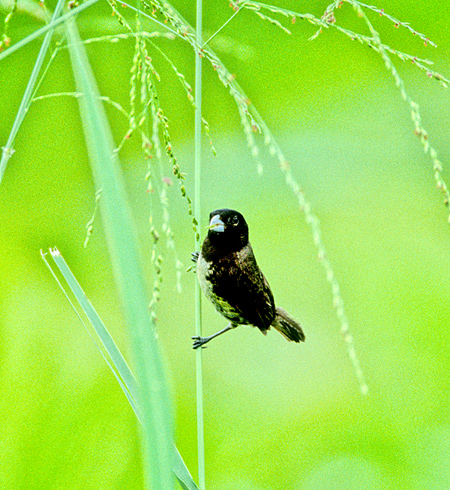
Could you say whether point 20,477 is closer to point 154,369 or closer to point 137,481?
point 137,481

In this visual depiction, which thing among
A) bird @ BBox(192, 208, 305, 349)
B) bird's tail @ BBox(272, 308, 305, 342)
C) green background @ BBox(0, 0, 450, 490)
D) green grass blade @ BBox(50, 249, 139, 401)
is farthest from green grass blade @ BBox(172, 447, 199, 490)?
green background @ BBox(0, 0, 450, 490)

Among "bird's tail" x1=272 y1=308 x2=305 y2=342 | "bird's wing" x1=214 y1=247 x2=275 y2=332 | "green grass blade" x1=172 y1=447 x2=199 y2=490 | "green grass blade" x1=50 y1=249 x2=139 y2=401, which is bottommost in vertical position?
"green grass blade" x1=172 y1=447 x2=199 y2=490

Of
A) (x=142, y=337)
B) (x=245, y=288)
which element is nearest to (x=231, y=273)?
(x=245, y=288)

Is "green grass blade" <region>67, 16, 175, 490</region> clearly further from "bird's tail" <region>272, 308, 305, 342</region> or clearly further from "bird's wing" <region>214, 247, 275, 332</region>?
"bird's tail" <region>272, 308, 305, 342</region>

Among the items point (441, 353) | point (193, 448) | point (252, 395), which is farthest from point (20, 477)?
point (441, 353)

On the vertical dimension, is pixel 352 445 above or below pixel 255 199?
below

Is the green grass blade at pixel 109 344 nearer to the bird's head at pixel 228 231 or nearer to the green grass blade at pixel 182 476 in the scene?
the green grass blade at pixel 182 476
